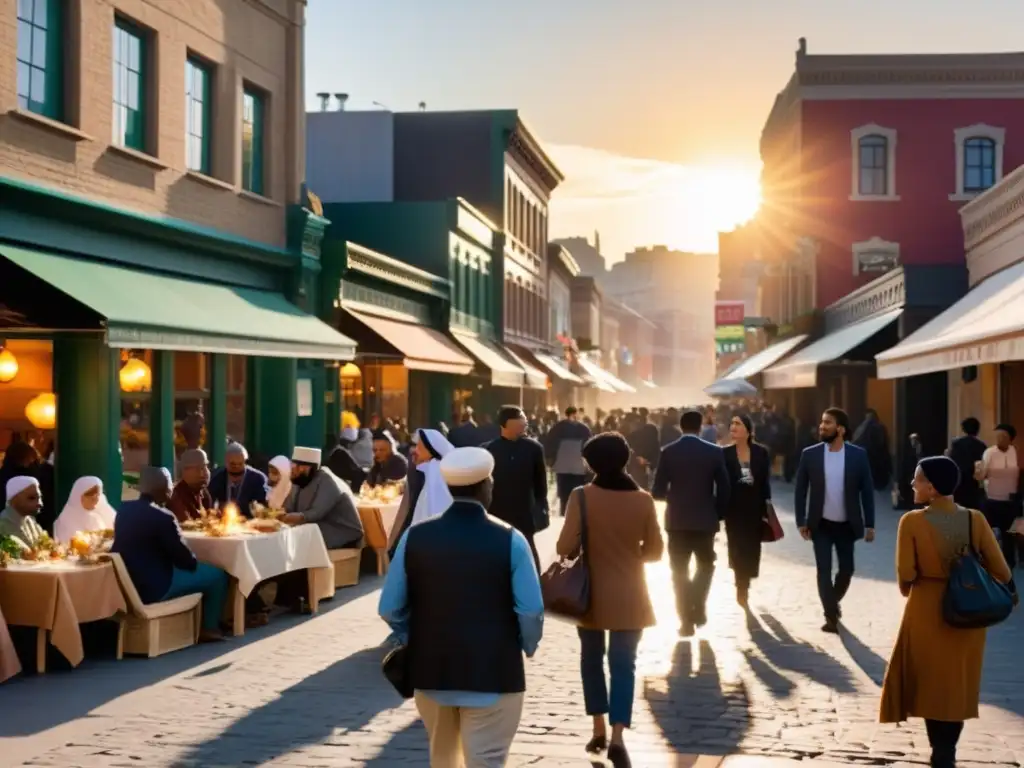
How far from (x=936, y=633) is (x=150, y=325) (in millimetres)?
9541

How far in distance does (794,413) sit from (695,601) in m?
36.3

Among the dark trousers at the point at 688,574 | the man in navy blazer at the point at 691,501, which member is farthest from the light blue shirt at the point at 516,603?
the dark trousers at the point at 688,574

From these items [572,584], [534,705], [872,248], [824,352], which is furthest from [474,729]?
[872,248]

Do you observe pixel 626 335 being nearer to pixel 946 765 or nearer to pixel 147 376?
pixel 147 376

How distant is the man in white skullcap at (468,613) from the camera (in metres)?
5.49

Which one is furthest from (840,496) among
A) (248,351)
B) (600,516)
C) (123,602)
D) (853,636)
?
(248,351)

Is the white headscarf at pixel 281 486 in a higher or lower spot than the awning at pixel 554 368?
lower

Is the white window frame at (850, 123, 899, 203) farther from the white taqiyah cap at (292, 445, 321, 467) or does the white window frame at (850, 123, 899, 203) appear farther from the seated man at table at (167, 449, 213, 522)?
Answer: the seated man at table at (167, 449, 213, 522)

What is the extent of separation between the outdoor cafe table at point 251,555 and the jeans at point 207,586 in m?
0.14

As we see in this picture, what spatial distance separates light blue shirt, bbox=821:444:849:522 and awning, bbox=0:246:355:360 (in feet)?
21.9

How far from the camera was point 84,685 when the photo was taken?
9.65 metres

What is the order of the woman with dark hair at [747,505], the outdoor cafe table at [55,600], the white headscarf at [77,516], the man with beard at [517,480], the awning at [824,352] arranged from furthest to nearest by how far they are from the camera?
the awning at [824,352]
the woman with dark hair at [747,505]
the white headscarf at [77,516]
the man with beard at [517,480]
the outdoor cafe table at [55,600]

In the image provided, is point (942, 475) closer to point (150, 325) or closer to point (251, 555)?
point (251, 555)

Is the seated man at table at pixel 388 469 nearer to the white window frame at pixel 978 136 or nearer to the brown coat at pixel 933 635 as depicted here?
the brown coat at pixel 933 635
